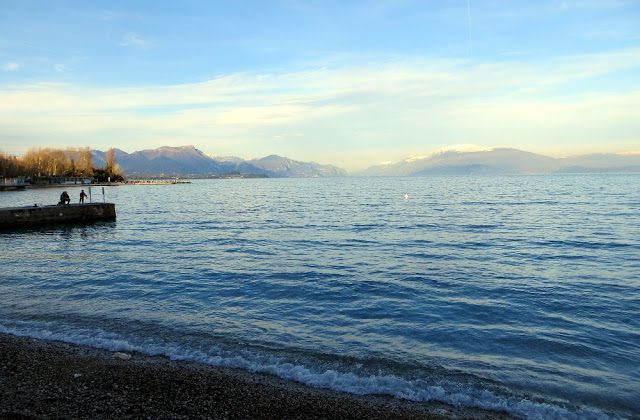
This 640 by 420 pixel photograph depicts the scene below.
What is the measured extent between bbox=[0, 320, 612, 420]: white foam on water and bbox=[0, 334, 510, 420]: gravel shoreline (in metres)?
0.31

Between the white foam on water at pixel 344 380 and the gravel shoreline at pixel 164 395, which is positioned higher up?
the gravel shoreline at pixel 164 395

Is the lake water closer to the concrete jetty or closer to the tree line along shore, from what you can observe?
the concrete jetty

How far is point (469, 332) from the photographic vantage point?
13703 millimetres

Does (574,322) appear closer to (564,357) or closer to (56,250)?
(564,357)

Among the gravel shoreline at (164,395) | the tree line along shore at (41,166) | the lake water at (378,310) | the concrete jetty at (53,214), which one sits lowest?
the lake water at (378,310)

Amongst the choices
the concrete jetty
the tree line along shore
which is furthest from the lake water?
the tree line along shore

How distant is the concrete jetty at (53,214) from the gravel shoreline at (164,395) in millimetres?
38342

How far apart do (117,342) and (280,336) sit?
15.9 ft

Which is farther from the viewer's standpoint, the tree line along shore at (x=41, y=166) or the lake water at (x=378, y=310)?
the tree line along shore at (x=41, y=166)

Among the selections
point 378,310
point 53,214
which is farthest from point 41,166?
point 378,310

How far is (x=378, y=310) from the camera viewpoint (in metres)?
16.0

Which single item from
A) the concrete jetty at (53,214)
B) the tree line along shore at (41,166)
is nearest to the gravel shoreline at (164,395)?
the concrete jetty at (53,214)

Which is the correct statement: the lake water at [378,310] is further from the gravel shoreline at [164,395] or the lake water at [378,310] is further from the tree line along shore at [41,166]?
the tree line along shore at [41,166]

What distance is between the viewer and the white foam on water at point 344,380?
9.18 meters
